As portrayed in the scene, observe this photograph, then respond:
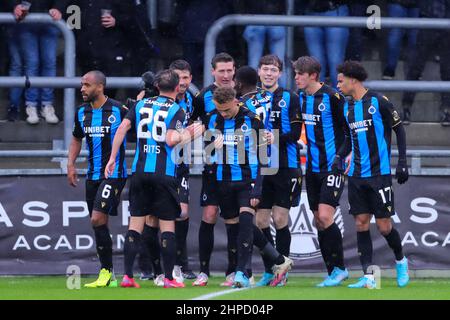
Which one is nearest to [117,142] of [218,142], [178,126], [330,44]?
[178,126]

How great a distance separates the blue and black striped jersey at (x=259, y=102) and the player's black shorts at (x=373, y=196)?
3.29ft

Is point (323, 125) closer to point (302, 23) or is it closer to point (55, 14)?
point (302, 23)

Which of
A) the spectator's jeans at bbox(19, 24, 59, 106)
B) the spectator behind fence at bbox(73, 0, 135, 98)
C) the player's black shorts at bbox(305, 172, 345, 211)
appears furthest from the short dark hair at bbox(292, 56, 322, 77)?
the spectator's jeans at bbox(19, 24, 59, 106)

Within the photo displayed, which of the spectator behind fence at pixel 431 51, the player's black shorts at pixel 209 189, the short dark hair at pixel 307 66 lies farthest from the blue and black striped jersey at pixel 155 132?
the spectator behind fence at pixel 431 51

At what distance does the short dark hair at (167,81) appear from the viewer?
10.2 metres

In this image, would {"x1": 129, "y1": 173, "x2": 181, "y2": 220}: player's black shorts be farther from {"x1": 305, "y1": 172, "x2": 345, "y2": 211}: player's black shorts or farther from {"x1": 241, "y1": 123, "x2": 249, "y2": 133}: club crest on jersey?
{"x1": 305, "y1": 172, "x2": 345, "y2": 211}: player's black shorts

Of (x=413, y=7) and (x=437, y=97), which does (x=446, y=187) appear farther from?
(x=413, y=7)

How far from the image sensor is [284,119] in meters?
10.9

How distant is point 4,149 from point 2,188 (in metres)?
0.66

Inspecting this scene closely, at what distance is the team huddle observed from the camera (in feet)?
33.4

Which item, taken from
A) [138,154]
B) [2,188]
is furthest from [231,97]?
[2,188]

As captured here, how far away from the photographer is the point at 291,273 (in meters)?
12.2

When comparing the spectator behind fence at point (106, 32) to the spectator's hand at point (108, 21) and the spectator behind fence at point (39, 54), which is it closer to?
the spectator's hand at point (108, 21)

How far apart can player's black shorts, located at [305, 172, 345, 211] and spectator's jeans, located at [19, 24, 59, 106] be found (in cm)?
331
